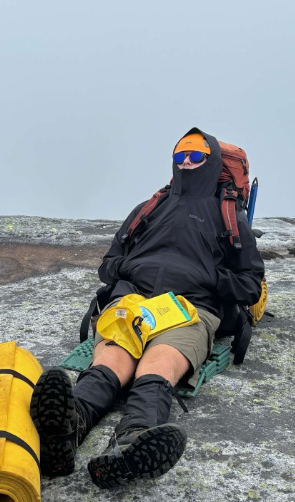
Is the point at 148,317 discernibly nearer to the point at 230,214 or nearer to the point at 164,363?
the point at 164,363

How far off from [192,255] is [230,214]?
0.45 m

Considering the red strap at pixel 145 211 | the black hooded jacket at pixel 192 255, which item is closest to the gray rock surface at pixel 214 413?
the black hooded jacket at pixel 192 255

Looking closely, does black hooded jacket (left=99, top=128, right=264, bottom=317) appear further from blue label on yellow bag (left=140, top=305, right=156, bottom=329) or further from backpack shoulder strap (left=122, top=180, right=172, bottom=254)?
blue label on yellow bag (left=140, top=305, right=156, bottom=329)

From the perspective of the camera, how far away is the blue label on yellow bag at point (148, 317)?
3580 millimetres

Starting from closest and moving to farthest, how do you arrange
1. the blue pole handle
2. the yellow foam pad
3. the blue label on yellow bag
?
the yellow foam pad
the blue label on yellow bag
the blue pole handle

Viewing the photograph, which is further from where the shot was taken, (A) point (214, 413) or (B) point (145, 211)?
(B) point (145, 211)

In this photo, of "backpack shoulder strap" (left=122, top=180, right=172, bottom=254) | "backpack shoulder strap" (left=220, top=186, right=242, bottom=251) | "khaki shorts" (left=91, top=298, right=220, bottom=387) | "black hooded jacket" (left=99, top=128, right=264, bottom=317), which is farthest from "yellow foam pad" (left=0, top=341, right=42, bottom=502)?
"backpack shoulder strap" (left=220, top=186, right=242, bottom=251)

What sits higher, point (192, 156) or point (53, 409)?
point (192, 156)

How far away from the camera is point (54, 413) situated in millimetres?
2451

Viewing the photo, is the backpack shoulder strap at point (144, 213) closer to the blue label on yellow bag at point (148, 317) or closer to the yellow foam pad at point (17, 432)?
the blue label on yellow bag at point (148, 317)

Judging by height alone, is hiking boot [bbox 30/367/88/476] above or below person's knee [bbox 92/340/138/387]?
above

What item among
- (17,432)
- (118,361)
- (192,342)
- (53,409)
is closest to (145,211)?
(192,342)

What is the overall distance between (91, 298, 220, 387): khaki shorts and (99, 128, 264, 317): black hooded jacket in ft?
1.00

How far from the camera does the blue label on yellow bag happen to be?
3580 mm
